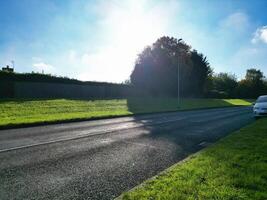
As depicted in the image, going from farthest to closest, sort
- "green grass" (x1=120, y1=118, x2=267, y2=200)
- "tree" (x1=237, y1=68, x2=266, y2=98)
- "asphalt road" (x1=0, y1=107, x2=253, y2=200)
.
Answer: "tree" (x1=237, y1=68, x2=266, y2=98) < "asphalt road" (x1=0, y1=107, x2=253, y2=200) < "green grass" (x1=120, y1=118, x2=267, y2=200)

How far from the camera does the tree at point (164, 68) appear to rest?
54.0 metres

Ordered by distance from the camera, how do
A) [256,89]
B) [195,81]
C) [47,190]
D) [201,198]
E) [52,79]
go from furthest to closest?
[256,89] → [195,81] → [52,79] → [47,190] → [201,198]

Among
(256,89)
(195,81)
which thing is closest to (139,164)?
(195,81)

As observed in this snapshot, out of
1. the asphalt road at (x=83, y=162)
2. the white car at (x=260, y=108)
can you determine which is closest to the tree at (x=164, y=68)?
the white car at (x=260, y=108)

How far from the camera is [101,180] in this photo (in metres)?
5.65

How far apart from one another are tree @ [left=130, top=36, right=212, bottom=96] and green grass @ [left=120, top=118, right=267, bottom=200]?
44682 mm

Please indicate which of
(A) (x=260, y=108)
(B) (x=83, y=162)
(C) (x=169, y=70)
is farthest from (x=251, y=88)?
(B) (x=83, y=162)

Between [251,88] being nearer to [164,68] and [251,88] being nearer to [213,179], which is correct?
[164,68]

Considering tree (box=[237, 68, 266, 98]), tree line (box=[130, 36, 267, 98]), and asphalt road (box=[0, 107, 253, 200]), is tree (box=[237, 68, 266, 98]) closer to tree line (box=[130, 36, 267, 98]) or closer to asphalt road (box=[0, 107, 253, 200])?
tree line (box=[130, 36, 267, 98])

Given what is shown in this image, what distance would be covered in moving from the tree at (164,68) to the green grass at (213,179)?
44682 millimetres

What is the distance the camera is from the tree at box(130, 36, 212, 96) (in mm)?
53969

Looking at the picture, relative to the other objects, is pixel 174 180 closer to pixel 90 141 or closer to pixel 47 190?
pixel 47 190

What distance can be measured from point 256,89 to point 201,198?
112386mm

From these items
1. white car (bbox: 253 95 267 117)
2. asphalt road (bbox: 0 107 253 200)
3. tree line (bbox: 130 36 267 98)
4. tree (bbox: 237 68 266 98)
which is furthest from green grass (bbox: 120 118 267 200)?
tree (bbox: 237 68 266 98)
